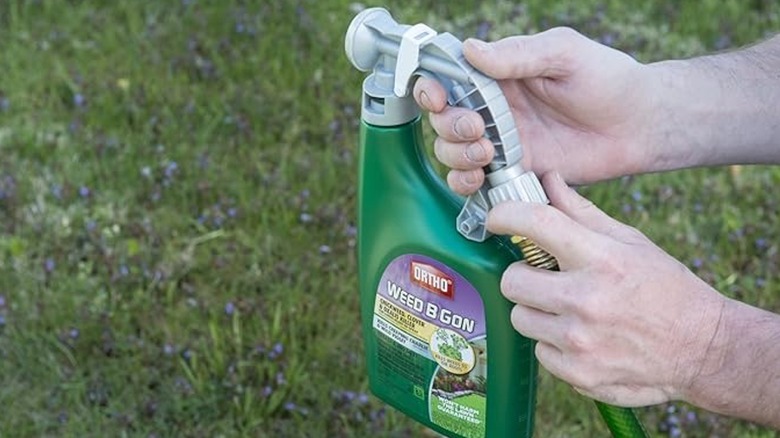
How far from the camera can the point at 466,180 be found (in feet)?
5.86

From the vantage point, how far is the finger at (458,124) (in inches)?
66.9

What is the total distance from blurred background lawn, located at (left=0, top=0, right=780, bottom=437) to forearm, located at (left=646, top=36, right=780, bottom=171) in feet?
2.48

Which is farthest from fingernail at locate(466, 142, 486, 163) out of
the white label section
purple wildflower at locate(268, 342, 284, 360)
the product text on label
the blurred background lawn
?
purple wildflower at locate(268, 342, 284, 360)

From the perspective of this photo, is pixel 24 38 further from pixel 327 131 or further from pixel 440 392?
pixel 440 392

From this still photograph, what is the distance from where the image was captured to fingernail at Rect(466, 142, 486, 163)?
1714mm

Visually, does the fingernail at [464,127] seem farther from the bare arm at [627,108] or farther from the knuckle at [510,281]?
the knuckle at [510,281]

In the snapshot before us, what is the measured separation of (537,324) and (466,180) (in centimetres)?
22

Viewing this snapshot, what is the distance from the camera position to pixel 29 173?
339 centimetres

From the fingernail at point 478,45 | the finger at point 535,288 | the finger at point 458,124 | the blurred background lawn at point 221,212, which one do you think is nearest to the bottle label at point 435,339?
the finger at point 535,288

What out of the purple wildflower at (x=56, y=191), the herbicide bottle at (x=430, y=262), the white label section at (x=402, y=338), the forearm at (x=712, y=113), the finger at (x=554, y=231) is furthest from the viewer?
the purple wildflower at (x=56, y=191)

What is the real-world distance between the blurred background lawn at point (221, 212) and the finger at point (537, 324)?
101 centimetres

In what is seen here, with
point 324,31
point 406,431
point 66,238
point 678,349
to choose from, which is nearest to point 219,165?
point 66,238

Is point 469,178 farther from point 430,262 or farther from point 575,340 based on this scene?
point 575,340

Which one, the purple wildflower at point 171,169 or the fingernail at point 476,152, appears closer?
the fingernail at point 476,152
